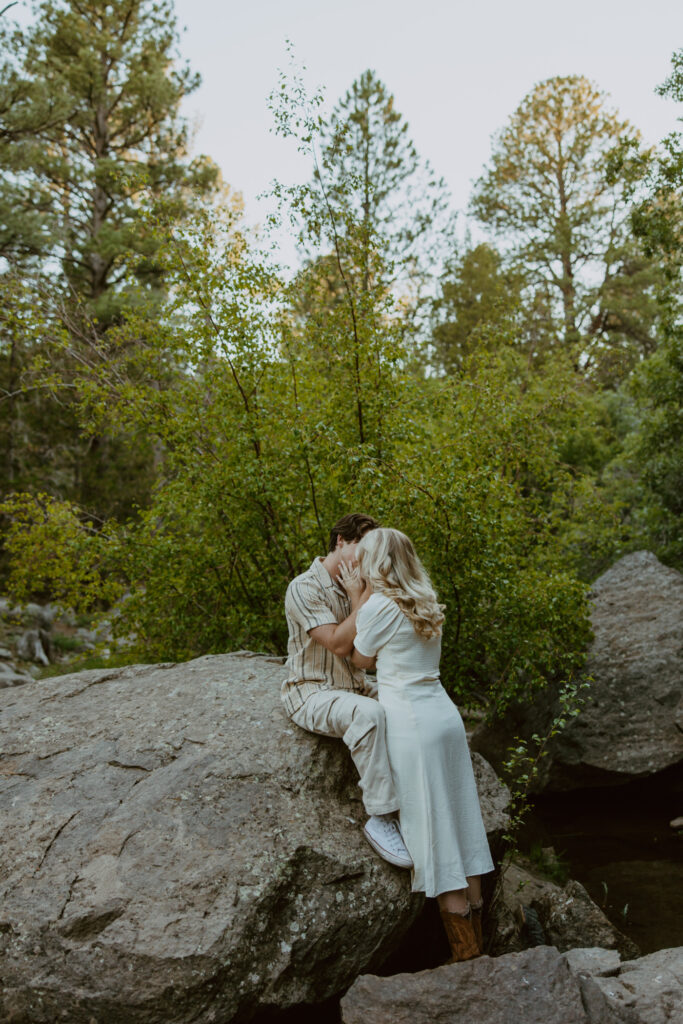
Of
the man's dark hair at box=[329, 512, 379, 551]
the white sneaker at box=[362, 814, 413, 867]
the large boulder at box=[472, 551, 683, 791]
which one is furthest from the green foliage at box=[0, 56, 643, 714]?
the white sneaker at box=[362, 814, 413, 867]

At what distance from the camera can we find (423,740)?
13.1 feet

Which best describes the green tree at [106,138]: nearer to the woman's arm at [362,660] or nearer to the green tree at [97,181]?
the green tree at [97,181]

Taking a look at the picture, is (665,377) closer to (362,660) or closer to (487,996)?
(362,660)

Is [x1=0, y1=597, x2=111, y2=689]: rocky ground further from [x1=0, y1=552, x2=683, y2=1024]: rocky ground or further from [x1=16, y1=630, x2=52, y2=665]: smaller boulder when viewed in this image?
[x1=0, y1=552, x2=683, y2=1024]: rocky ground

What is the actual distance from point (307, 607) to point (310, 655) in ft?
0.97

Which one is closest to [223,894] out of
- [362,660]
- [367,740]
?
[367,740]

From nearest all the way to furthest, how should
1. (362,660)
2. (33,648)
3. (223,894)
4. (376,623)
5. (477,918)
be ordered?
(223,894) < (477,918) < (376,623) < (362,660) < (33,648)

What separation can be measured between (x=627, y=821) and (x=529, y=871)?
5.43 ft

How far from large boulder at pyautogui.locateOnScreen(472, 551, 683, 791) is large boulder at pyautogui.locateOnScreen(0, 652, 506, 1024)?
3313 millimetres

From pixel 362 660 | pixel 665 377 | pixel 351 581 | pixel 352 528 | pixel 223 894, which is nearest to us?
pixel 223 894

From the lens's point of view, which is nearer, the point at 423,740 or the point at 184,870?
the point at 184,870

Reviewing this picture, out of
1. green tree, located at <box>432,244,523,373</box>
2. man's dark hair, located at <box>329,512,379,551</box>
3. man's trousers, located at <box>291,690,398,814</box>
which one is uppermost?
green tree, located at <box>432,244,523,373</box>

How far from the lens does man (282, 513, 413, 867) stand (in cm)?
405

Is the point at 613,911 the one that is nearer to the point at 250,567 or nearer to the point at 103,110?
the point at 250,567
